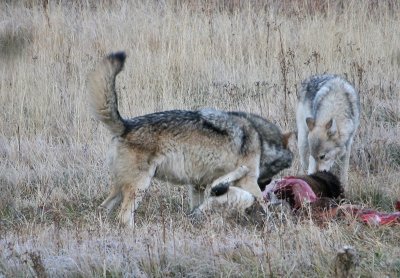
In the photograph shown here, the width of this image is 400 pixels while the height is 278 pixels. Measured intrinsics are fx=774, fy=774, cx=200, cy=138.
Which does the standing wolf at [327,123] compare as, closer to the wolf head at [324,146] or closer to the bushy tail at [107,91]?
the wolf head at [324,146]

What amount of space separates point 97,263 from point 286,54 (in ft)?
21.0

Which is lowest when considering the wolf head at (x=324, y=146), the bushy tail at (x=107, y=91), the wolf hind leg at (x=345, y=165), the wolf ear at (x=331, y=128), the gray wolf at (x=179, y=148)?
the wolf hind leg at (x=345, y=165)

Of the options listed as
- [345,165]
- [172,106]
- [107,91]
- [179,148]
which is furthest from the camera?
[172,106]

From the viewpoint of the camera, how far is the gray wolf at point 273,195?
5824mm

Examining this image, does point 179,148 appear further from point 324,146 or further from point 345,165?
point 345,165

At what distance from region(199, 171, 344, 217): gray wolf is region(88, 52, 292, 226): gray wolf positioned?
144 millimetres

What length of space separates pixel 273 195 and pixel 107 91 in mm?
1621

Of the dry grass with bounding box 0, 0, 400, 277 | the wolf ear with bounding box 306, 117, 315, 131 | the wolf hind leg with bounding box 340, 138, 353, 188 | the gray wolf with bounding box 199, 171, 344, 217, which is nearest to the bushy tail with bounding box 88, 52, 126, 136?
the dry grass with bounding box 0, 0, 400, 277

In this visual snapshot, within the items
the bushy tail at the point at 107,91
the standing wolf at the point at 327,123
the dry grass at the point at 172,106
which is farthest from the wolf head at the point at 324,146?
the bushy tail at the point at 107,91

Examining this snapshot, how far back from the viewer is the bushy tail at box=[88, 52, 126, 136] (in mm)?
5719

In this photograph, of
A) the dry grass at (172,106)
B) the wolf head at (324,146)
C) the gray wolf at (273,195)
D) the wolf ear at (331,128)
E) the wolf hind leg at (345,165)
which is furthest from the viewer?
the wolf ear at (331,128)

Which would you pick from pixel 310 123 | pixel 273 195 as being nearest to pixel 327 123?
pixel 310 123

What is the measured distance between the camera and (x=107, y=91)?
5.76 meters

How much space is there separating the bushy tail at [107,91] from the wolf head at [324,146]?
247 centimetres
